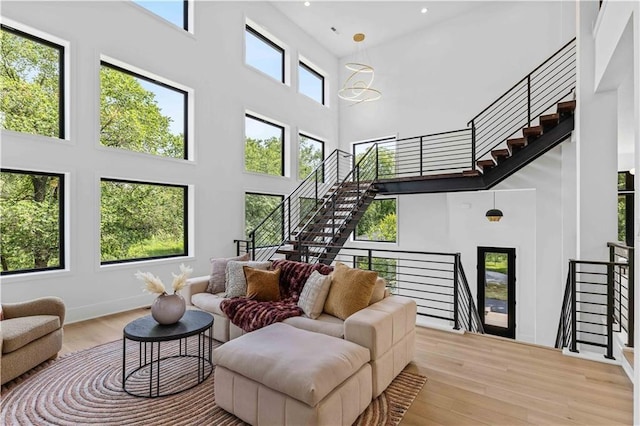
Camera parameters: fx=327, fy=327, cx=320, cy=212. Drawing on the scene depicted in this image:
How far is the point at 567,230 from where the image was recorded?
5.04 metres

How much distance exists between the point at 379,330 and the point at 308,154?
6.57 meters

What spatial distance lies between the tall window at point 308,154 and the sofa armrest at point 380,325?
5.56 m

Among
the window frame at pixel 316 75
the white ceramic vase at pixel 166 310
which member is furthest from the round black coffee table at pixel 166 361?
the window frame at pixel 316 75

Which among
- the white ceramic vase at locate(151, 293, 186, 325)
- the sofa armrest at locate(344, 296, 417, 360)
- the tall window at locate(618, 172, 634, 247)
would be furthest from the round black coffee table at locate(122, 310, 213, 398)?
the tall window at locate(618, 172, 634, 247)

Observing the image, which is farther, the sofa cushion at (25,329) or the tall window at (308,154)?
the tall window at (308,154)

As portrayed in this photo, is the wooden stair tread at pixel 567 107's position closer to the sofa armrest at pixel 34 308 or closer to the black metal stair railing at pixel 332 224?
the black metal stair railing at pixel 332 224

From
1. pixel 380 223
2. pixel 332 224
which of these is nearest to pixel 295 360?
pixel 332 224

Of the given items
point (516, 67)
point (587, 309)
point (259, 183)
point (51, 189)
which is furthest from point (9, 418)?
point (516, 67)

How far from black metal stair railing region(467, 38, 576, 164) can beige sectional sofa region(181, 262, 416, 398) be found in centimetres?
412

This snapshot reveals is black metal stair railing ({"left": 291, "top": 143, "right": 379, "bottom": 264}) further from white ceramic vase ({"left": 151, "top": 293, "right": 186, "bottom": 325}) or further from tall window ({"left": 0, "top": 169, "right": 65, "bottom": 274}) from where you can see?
tall window ({"left": 0, "top": 169, "right": 65, "bottom": 274})

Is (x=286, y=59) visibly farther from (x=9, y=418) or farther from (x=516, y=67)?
(x=9, y=418)

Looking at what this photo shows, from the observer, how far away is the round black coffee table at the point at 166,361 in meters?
2.45

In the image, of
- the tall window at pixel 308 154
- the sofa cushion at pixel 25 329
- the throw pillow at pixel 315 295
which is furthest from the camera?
the tall window at pixel 308 154

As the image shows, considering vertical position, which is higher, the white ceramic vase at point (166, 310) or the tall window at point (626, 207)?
the tall window at point (626, 207)
